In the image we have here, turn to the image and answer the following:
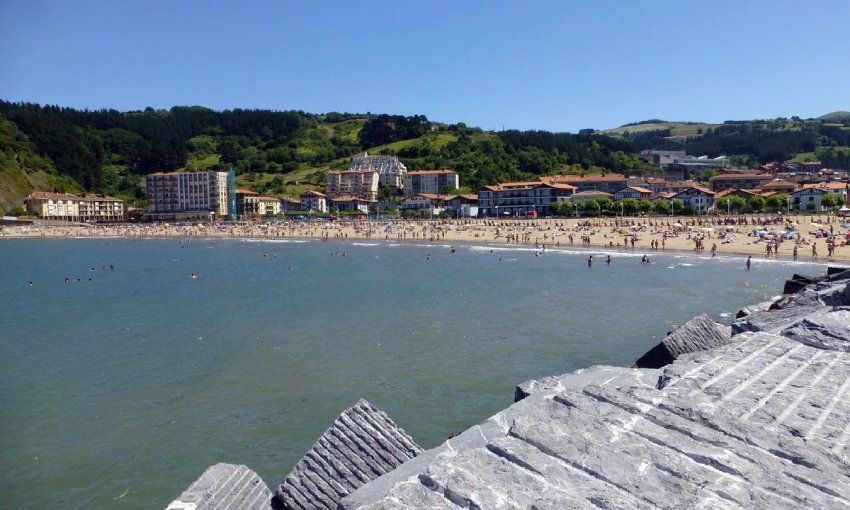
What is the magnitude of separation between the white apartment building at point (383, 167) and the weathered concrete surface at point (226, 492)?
355ft

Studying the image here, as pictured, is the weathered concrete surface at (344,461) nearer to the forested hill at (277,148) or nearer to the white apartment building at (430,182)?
the white apartment building at (430,182)

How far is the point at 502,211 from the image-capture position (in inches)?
3479

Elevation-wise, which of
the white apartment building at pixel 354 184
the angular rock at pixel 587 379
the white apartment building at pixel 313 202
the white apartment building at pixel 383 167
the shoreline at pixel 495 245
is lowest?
the shoreline at pixel 495 245

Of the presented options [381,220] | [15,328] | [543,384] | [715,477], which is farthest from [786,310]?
[381,220]

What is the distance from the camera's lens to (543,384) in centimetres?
693

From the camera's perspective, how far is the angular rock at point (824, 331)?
6023 millimetres

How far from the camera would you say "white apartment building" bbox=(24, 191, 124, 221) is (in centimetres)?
9194

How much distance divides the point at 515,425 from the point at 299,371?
10.1 m

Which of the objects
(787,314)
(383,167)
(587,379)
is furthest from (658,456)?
(383,167)

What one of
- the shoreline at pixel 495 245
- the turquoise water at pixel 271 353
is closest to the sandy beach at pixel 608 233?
the shoreline at pixel 495 245

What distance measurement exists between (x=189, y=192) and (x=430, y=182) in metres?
43.7

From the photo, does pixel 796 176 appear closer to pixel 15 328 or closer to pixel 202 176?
pixel 202 176

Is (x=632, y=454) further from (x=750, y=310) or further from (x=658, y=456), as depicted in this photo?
(x=750, y=310)

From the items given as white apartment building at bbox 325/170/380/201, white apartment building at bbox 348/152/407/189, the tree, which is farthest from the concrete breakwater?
white apartment building at bbox 348/152/407/189
